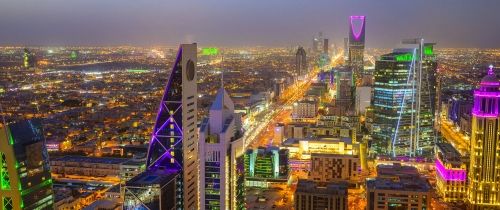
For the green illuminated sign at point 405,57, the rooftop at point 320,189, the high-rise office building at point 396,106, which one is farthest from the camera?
the green illuminated sign at point 405,57

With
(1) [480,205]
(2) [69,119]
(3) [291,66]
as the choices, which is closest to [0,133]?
(1) [480,205]

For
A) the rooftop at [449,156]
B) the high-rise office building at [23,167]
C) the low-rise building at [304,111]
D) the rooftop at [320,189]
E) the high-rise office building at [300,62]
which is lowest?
the rooftop at [320,189]

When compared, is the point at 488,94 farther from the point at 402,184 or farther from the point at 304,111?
the point at 304,111

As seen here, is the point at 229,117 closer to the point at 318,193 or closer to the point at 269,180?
the point at 318,193

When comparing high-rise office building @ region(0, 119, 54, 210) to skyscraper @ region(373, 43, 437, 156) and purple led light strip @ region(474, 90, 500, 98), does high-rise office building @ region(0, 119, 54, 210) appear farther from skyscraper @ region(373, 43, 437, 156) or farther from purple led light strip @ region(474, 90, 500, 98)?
skyscraper @ region(373, 43, 437, 156)

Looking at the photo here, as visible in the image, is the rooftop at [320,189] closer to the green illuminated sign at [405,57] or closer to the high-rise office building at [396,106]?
the high-rise office building at [396,106]

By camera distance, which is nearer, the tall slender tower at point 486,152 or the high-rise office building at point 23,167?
the high-rise office building at point 23,167

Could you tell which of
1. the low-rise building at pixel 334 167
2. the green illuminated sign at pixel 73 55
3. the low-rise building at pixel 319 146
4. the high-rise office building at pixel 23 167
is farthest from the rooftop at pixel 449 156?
the green illuminated sign at pixel 73 55
